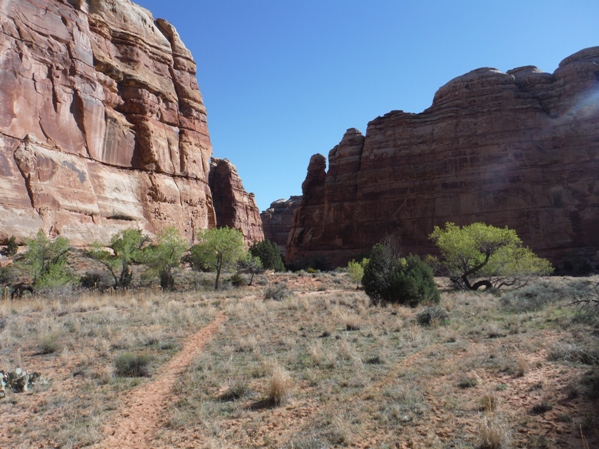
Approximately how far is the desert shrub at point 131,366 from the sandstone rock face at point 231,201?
61778mm

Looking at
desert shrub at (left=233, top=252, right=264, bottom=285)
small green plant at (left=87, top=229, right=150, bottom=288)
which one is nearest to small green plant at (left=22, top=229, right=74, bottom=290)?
small green plant at (left=87, top=229, right=150, bottom=288)

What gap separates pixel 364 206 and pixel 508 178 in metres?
19.9

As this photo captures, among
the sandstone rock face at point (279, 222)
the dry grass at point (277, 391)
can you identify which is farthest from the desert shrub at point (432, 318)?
the sandstone rock face at point (279, 222)

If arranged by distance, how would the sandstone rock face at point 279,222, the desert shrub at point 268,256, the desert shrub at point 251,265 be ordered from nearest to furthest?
the desert shrub at point 251,265, the desert shrub at point 268,256, the sandstone rock face at point 279,222

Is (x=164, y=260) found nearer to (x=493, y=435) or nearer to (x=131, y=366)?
(x=131, y=366)

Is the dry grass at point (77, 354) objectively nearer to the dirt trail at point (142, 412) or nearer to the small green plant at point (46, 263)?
the dirt trail at point (142, 412)

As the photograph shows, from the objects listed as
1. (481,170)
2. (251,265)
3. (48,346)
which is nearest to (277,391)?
(48,346)

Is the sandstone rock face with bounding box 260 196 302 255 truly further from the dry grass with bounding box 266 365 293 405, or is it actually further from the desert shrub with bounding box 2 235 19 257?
the dry grass with bounding box 266 365 293 405

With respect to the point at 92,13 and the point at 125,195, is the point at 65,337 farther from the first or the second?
the point at 92,13

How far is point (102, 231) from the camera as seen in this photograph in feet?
105

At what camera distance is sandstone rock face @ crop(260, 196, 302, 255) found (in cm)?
10100

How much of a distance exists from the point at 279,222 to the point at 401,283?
87.0 meters

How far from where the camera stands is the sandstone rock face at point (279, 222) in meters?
101

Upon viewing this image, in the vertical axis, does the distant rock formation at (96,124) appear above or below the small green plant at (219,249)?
above
